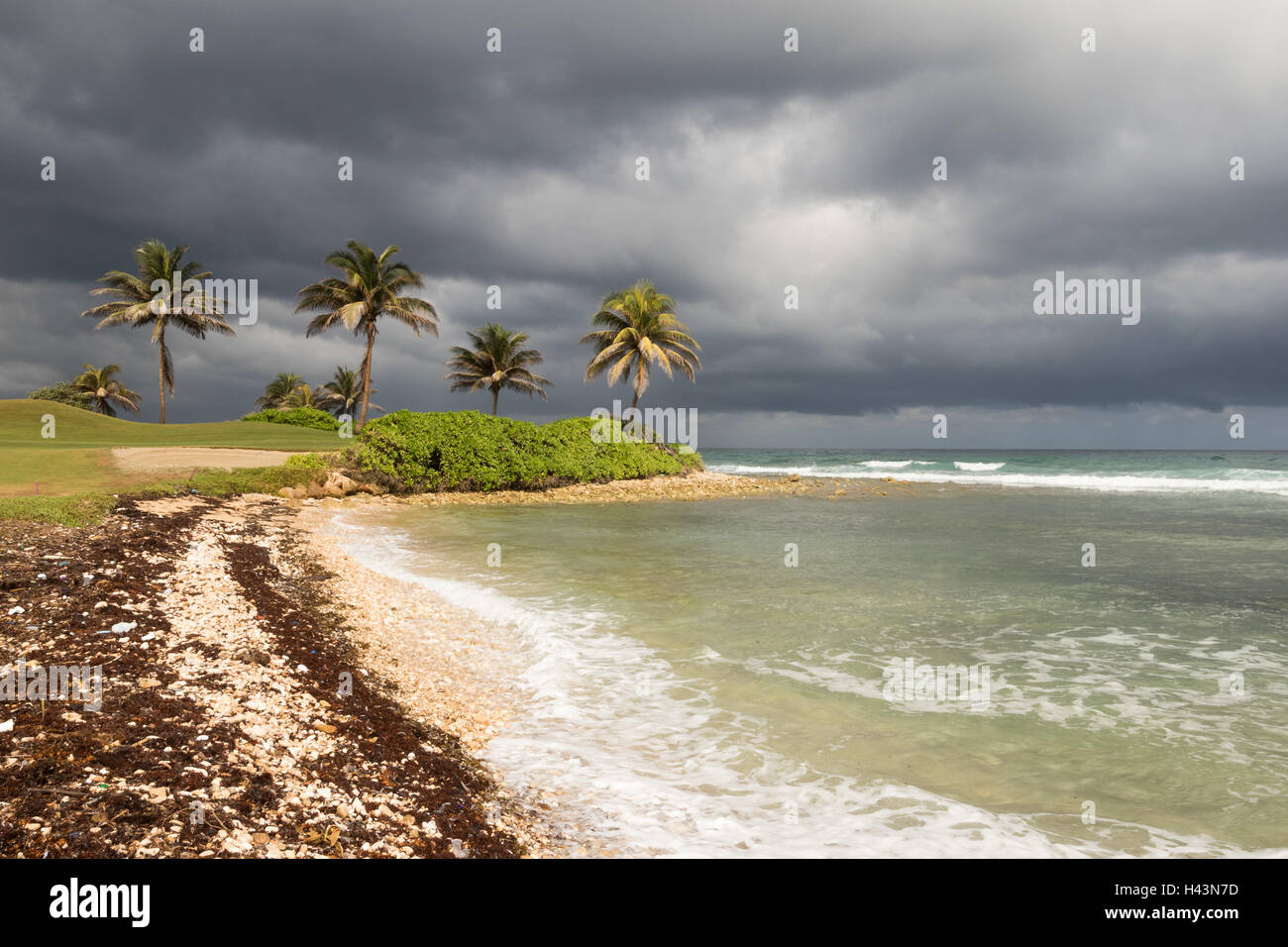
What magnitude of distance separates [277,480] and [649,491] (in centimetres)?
1795

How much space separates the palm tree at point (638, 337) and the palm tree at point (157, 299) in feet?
86.5

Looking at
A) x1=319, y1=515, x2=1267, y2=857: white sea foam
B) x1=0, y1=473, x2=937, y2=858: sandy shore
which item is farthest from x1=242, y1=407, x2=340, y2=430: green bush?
x1=319, y1=515, x2=1267, y2=857: white sea foam

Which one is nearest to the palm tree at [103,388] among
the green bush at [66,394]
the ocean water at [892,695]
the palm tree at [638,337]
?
the green bush at [66,394]

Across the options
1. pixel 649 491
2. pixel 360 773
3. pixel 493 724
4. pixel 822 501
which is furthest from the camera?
pixel 649 491

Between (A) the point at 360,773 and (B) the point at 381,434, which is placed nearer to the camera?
(A) the point at 360,773

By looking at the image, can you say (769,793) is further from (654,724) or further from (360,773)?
(360,773)

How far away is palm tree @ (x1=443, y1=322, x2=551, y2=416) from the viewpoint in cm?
5341

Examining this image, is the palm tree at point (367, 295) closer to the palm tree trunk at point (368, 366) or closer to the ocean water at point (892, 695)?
the palm tree trunk at point (368, 366)

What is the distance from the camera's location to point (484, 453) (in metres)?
30.1

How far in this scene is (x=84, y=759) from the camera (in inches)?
140

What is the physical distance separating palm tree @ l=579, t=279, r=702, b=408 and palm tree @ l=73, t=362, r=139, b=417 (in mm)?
52769

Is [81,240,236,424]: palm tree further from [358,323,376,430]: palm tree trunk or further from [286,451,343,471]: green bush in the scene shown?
[286,451,343,471]: green bush

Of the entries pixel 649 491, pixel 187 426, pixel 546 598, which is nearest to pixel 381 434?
pixel 649 491
